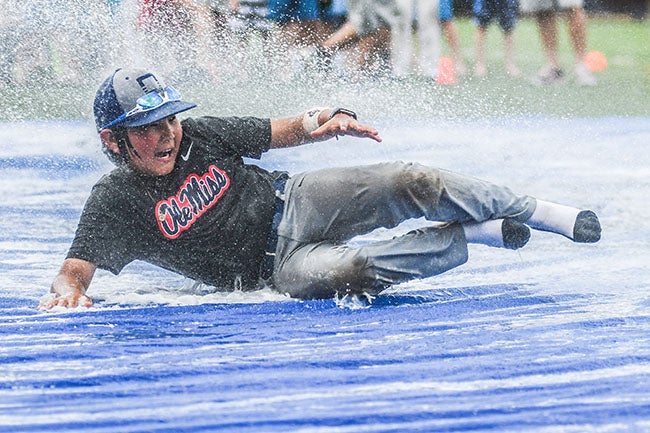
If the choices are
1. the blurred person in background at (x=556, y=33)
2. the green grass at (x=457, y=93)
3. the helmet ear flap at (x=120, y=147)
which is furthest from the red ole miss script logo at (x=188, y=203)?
the blurred person in background at (x=556, y=33)

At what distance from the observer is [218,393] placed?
3.13 m

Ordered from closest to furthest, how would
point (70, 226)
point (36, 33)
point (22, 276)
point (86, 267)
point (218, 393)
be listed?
point (218, 393), point (86, 267), point (22, 276), point (70, 226), point (36, 33)

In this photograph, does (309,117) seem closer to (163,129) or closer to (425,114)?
(163,129)

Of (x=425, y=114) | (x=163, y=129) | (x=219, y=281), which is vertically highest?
(x=163, y=129)

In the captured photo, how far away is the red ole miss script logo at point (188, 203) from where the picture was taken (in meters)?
4.19

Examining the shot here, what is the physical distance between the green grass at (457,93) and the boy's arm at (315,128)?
4080 mm

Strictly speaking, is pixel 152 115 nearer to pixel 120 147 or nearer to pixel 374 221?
pixel 120 147

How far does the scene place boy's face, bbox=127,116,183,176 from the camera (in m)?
4.12

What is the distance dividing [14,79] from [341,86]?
2.37 m

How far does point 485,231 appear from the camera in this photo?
4.20 metres

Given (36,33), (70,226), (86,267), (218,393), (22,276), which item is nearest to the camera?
(218,393)

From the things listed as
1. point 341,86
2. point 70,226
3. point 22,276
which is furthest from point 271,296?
point 341,86

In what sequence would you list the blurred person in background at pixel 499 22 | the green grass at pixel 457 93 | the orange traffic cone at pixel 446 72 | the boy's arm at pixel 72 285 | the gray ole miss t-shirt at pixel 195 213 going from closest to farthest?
the boy's arm at pixel 72 285, the gray ole miss t-shirt at pixel 195 213, the green grass at pixel 457 93, the orange traffic cone at pixel 446 72, the blurred person in background at pixel 499 22

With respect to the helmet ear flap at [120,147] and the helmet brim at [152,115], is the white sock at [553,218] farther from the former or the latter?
the helmet ear flap at [120,147]
